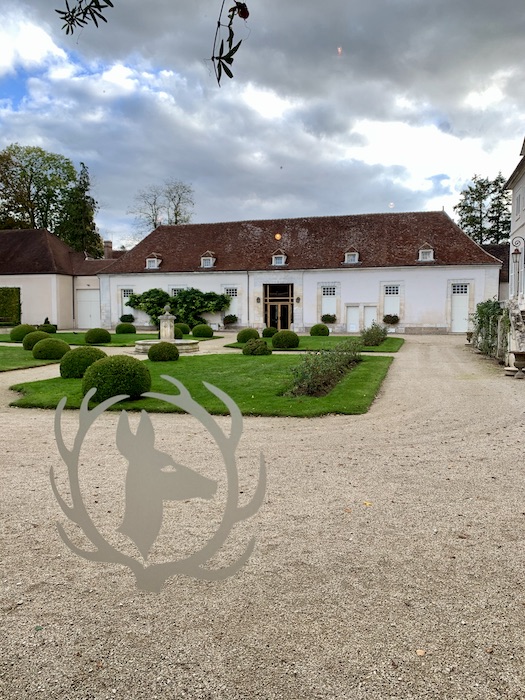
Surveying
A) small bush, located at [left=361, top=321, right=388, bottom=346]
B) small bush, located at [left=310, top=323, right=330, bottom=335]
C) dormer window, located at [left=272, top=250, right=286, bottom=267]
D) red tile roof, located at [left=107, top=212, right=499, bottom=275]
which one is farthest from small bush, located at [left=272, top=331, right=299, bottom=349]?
dormer window, located at [left=272, top=250, right=286, bottom=267]

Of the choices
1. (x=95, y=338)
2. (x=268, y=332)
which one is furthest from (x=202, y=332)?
(x=95, y=338)

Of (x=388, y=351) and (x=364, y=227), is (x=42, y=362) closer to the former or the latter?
(x=388, y=351)

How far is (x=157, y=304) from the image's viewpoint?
34.2 m

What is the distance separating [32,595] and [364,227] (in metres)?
32.7

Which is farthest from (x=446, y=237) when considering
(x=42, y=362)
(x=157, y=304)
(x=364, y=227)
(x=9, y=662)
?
(x=9, y=662)

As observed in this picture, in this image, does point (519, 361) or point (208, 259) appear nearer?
point (519, 361)

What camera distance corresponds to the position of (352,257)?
3222 centimetres

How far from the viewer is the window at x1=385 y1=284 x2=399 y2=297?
3158 cm

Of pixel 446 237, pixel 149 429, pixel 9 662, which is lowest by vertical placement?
pixel 9 662

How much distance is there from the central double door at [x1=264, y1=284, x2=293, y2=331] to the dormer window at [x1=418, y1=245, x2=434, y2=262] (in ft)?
25.5

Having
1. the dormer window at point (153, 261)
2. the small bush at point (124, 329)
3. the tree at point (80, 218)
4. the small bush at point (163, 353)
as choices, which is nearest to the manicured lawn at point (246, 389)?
the small bush at point (163, 353)

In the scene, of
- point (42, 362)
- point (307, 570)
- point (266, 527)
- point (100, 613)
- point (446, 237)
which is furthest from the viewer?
point (446, 237)

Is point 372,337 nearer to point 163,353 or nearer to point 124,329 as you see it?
point 163,353

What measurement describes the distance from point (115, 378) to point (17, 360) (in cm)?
871
